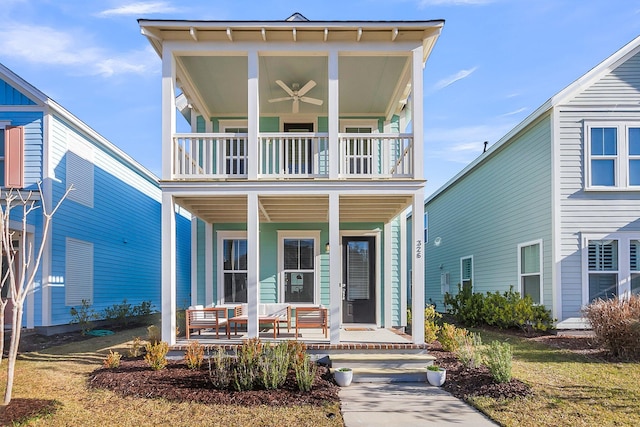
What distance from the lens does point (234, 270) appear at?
1081cm

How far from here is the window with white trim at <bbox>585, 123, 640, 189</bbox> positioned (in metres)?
10.7

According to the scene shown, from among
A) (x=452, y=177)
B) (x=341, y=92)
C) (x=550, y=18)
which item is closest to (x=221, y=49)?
(x=341, y=92)

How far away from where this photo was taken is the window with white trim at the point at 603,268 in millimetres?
10617

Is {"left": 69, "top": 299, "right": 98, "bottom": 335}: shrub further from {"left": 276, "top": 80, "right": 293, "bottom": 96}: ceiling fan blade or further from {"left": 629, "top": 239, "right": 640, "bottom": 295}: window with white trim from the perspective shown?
{"left": 629, "top": 239, "right": 640, "bottom": 295}: window with white trim

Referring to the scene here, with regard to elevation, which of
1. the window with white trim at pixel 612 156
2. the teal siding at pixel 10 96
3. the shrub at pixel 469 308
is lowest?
the shrub at pixel 469 308

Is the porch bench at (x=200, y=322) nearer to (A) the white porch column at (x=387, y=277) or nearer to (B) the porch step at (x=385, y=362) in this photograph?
(B) the porch step at (x=385, y=362)

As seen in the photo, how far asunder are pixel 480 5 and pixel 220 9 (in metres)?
5.57

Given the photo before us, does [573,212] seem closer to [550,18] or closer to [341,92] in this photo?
[550,18]

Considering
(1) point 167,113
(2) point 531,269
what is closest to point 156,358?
(1) point 167,113

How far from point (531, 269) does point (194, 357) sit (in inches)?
361

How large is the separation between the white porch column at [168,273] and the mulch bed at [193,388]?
70 centimetres

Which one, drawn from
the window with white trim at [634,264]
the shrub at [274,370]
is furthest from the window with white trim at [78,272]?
the window with white trim at [634,264]

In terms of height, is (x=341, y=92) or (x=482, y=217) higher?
(x=341, y=92)

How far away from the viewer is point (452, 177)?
18.2 metres
